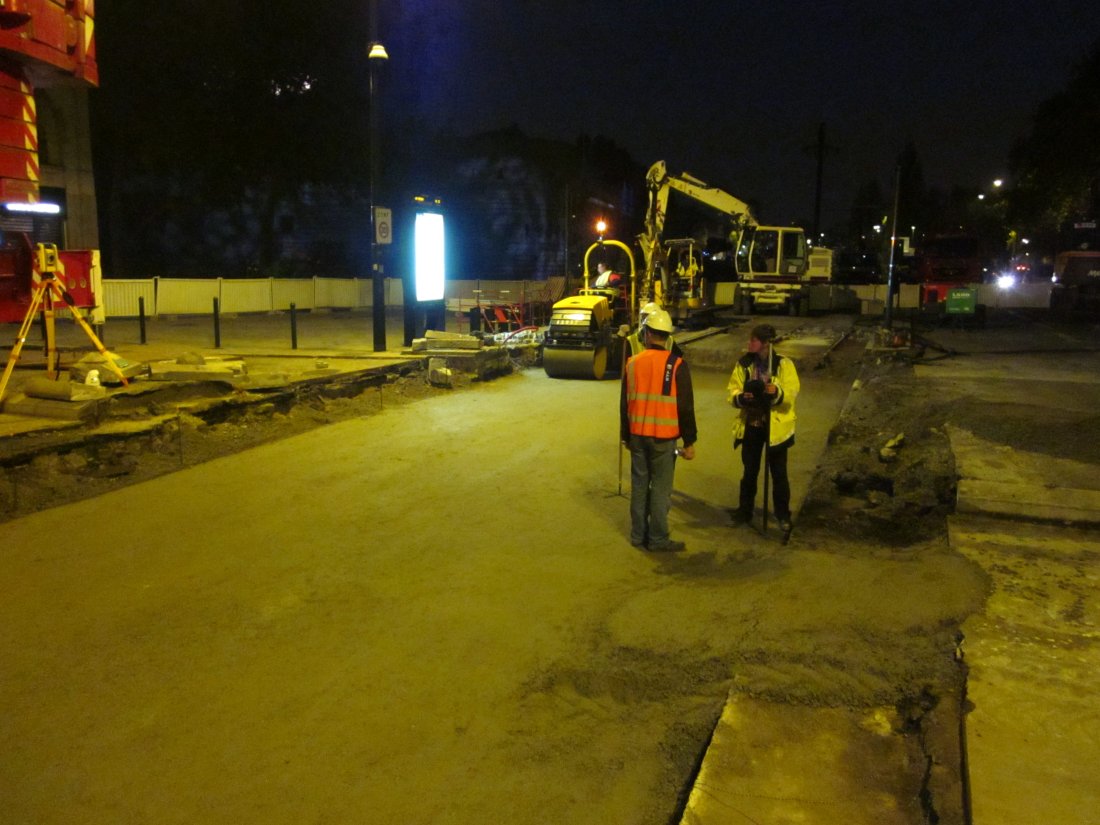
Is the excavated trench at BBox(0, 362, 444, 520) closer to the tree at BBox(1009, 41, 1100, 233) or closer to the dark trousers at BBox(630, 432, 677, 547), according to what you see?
the dark trousers at BBox(630, 432, 677, 547)

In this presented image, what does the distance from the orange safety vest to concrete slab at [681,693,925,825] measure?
267 cm

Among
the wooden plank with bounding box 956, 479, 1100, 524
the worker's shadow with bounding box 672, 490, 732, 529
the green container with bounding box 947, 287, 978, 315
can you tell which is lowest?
the worker's shadow with bounding box 672, 490, 732, 529

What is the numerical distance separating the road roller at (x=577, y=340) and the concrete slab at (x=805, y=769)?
12.6 meters

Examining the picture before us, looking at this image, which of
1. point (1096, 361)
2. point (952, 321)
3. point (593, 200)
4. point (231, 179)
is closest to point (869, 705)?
point (1096, 361)

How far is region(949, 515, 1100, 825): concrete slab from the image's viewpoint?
357 centimetres

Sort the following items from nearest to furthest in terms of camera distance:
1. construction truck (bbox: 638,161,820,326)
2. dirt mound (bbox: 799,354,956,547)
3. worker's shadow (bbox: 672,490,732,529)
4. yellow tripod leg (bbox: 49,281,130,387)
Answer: worker's shadow (bbox: 672,490,732,529), dirt mound (bbox: 799,354,956,547), yellow tripod leg (bbox: 49,281,130,387), construction truck (bbox: 638,161,820,326)

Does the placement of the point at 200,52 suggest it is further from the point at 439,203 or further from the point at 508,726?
the point at 508,726

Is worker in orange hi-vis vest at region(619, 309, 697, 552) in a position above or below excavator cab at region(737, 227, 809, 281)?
below

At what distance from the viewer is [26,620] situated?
18.4 ft

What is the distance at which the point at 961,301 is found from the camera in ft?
84.7

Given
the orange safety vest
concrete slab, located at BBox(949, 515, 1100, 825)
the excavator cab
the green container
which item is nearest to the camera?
concrete slab, located at BBox(949, 515, 1100, 825)

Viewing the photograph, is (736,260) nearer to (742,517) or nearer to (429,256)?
(429,256)

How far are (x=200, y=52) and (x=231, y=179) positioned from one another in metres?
5.25

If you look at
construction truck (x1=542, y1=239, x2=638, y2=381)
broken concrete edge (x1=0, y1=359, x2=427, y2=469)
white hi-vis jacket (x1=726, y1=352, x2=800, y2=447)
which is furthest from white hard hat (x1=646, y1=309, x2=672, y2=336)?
construction truck (x1=542, y1=239, x2=638, y2=381)
